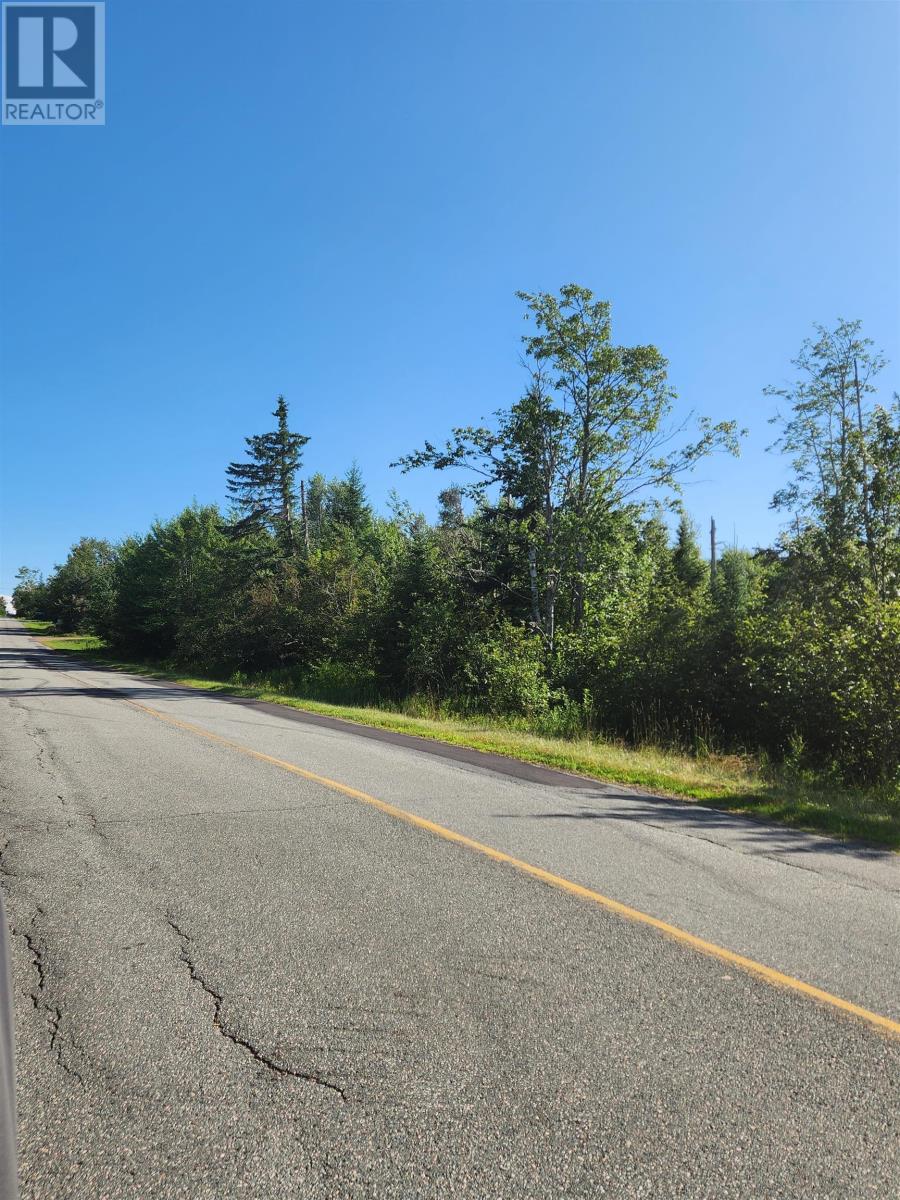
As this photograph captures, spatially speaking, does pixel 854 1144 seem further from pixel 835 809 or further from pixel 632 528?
pixel 632 528

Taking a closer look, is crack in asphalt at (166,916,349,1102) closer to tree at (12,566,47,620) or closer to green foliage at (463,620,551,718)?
green foliage at (463,620,551,718)

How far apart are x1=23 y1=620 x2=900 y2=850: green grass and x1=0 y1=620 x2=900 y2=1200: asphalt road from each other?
48.8 inches

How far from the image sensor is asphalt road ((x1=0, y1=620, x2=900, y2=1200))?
2.29 meters

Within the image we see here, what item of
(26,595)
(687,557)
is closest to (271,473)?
(687,557)

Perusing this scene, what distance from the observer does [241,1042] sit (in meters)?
2.89

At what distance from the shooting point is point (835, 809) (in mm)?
8078

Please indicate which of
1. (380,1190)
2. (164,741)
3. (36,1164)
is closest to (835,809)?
(380,1190)

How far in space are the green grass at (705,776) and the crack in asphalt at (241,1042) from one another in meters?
6.23

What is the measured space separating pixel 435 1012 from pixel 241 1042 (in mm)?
876

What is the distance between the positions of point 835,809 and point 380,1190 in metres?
7.69

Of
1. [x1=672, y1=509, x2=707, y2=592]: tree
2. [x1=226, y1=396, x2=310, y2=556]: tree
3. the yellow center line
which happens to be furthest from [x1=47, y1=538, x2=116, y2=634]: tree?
the yellow center line

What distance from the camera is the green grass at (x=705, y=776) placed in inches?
300

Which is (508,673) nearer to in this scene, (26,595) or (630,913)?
(630,913)

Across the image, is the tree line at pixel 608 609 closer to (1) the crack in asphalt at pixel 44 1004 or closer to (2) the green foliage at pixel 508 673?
(2) the green foliage at pixel 508 673
